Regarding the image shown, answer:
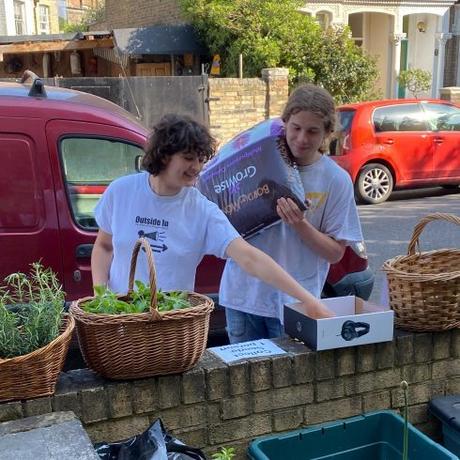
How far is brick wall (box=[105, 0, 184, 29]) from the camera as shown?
1833cm

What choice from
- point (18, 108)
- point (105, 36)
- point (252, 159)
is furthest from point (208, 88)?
point (252, 159)

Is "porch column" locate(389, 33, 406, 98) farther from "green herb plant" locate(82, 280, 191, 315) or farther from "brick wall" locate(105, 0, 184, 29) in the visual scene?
"green herb plant" locate(82, 280, 191, 315)

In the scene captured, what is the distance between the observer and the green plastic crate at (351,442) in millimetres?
2128

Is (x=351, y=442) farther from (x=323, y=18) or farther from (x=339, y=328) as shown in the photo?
(x=323, y=18)

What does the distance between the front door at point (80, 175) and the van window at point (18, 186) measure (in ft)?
0.42

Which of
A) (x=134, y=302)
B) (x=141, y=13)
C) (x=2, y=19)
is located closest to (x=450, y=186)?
(x=134, y=302)

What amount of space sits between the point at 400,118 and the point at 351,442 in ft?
29.7

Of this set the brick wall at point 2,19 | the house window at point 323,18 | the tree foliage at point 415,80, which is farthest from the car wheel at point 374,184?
the brick wall at point 2,19

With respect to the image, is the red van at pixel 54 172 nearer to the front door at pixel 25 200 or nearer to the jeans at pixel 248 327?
the front door at pixel 25 200

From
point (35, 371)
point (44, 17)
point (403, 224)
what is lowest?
point (403, 224)

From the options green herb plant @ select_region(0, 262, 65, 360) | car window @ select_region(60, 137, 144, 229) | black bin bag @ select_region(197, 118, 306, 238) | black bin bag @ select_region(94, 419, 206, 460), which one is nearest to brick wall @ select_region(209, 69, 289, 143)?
car window @ select_region(60, 137, 144, 229)

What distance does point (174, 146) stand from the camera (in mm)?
2307

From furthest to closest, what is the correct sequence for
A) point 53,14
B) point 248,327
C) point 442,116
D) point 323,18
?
point 53,14 < point 323,18 < point 442,116 < point 248,327

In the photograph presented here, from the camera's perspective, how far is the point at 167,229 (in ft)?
7.80
